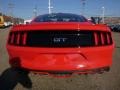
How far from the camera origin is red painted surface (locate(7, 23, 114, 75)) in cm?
450

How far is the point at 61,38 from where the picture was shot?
4.66 meters

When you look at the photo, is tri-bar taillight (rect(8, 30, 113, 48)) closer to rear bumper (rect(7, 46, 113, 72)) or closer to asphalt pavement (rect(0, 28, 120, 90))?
rear bumper (rect(7, 46, 113, 72))

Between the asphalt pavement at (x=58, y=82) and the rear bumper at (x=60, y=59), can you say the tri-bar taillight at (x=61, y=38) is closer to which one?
the rear bumper at (x=60, y=59)

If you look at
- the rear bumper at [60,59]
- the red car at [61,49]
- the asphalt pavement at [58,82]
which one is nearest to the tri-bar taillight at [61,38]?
Result: the red car at [61,49]

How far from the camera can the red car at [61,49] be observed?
14.8 feet

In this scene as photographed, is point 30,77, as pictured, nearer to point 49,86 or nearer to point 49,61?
point 49,86

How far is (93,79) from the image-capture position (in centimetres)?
662

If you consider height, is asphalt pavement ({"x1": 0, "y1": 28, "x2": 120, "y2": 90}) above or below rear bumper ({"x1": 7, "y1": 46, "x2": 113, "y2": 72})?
below

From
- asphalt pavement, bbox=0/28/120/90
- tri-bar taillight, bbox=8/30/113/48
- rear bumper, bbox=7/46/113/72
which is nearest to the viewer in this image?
rear bumper, bbox=7/46/113/72

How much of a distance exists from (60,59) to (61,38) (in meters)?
0.37

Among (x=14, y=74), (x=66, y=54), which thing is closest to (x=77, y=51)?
(x=66, y=54)

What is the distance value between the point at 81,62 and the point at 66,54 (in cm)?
28

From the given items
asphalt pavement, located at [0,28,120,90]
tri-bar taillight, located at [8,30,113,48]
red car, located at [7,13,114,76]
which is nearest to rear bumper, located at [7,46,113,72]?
red car, located at [7,13,114,76]

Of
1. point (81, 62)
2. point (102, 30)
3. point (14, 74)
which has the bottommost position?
point (14, 74)
